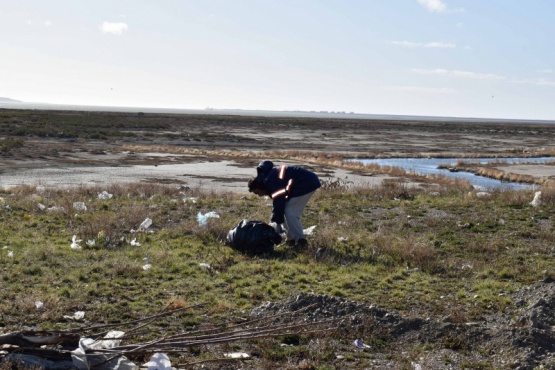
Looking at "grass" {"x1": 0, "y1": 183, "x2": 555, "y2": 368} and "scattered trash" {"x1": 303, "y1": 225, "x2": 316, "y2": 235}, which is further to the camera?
"scattered trash" {"x1": 303, "y1": 225, "x2": 316, "y2": 235}

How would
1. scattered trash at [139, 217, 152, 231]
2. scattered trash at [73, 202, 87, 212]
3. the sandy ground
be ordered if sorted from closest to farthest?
scattered trash at [139, 217, 152, 231], scattered trash at [73, 202, 87, 212], the sandy ground

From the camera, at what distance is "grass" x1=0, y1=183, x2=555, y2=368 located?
24.4ft

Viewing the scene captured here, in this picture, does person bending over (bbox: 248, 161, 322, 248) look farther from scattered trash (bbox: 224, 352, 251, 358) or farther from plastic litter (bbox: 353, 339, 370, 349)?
scattered trash (bbox: 224, 352, 251, 358)

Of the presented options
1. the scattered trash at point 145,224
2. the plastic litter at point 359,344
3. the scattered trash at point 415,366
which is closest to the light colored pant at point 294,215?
the scattered trash at point 145,224

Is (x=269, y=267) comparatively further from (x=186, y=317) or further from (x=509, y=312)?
(x=509, y=312)

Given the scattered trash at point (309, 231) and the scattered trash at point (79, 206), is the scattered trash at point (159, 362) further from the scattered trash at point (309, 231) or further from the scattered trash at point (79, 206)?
the scattered trash at point (79, 206)

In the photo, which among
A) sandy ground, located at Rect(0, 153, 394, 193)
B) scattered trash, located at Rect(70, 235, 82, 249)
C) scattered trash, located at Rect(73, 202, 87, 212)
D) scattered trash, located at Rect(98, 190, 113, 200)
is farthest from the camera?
sandy ground, located at Rect(0, 153, 394, 193)

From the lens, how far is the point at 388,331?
21.6ft

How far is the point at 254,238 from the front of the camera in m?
10.1

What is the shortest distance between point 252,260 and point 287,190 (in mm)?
1452

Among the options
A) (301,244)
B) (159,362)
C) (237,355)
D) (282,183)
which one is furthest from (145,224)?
(159,362)

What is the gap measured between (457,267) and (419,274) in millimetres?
899

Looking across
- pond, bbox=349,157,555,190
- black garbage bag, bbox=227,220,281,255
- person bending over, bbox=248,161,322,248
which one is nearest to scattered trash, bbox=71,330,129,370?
black garbage bag, bbox=227,220,281,255

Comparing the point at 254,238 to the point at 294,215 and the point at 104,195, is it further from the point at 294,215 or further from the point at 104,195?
the point at 104,195
